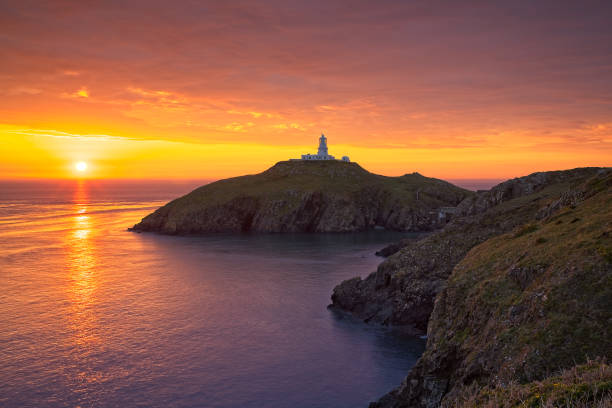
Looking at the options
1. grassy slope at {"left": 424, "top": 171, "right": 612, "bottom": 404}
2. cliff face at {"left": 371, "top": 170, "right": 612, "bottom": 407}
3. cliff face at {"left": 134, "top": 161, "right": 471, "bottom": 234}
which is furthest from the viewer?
cliff face at {"left": 134, "top": 161, "right": 471, "bottom": 234}

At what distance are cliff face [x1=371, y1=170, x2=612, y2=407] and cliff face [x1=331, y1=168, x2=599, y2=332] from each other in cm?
1411

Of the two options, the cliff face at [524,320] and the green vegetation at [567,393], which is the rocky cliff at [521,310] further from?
the green vegetation at [567,393]

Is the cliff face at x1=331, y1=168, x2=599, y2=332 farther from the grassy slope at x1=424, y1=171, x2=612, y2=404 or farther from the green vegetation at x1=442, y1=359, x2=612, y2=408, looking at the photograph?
the green vegetation at x1=442, y1=359, x2=612, y2=408

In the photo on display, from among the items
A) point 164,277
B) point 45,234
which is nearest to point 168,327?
point 164,277

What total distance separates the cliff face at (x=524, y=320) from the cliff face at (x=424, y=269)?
1411 cm

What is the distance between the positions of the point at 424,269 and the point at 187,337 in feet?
113

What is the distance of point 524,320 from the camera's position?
94.9 ft

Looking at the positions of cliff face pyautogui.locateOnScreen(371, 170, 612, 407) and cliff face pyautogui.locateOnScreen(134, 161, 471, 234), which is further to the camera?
cliff face pyautogui.locateOnScreen(134, 161, 471, 234)

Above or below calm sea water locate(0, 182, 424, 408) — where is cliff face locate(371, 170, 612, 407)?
above

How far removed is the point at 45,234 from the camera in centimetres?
15238

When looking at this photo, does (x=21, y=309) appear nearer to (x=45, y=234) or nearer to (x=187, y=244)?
(x=187, y=244)

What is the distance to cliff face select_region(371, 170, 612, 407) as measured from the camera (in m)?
24.6

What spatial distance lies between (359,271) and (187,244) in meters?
65.9

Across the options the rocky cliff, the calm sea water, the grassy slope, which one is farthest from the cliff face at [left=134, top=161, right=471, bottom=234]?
the grassy slope
